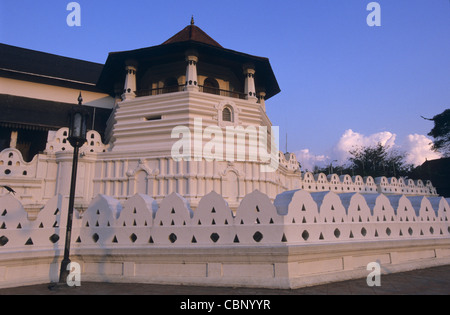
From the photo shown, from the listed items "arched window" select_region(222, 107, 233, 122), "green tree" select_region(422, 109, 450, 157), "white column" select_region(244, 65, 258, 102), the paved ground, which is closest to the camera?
the paved ground

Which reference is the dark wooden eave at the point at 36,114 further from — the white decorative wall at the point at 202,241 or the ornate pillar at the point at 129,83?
the white decorative wall at the point at 202,241

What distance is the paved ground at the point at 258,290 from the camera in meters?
6.14

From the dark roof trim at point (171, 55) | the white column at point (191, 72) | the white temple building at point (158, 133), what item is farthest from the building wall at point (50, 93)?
Result: the white column at point (191, 72)

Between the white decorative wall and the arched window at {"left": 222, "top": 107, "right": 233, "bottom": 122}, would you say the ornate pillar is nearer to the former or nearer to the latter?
the arched window at {"left": 222, "top": 107, "right": 233, "bottom": 122}

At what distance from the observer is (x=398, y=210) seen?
9.12 m

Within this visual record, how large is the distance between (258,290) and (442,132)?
37.2 m

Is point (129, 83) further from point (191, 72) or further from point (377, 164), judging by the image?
point (377, 164)

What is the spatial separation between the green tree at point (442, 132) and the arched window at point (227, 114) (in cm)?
2868

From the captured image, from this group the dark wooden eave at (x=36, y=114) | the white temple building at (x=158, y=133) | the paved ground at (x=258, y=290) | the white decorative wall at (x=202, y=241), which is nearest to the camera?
the paved ground at (x=258, y=290)

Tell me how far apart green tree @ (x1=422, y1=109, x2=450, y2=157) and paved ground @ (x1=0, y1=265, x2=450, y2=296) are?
33.8 m

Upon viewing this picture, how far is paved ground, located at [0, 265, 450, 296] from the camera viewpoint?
6145 mm

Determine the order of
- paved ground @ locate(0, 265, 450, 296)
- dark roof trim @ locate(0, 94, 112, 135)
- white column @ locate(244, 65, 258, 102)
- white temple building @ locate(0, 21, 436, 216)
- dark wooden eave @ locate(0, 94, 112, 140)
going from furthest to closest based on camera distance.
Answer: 1. white column @ locate(244, 65, 258, 102)
2. dark roof trim @ locate(0, 94, 112, 135)
3. dark wooden eave @ locate(0, 94, 112, 140)
4. white temple building @ locate(0, 21, 436, 216)
5. paved ground @ locate(0, 265, 450, 296)

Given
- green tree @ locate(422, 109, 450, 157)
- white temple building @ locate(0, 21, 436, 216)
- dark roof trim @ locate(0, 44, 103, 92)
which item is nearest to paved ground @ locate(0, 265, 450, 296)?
white temple building @ locate(0, 21, 436, 216)

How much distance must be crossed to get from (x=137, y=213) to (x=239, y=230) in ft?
8.27
